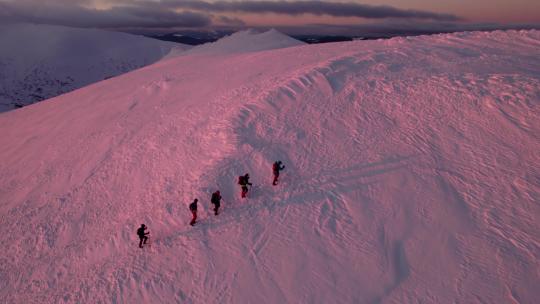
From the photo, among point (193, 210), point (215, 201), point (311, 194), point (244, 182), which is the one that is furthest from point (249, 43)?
point (193, 210)

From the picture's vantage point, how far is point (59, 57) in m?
124

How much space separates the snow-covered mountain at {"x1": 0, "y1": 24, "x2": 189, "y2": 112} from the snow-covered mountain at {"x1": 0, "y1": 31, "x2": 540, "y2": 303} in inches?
4331

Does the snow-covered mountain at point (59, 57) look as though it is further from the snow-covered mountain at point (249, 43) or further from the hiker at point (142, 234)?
the hiker at point (142, 234)

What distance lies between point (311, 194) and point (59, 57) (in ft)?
Result: 497

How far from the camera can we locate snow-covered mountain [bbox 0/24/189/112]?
108231mm

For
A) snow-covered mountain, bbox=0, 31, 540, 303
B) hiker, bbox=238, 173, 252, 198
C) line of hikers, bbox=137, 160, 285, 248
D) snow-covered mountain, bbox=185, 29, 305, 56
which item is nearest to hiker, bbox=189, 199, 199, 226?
line of hikers, bbox=137, 160, 285, 248

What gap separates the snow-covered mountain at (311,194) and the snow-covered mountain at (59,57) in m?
110

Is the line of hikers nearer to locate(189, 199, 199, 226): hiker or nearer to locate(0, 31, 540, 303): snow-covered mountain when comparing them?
locate(189, 199, 199, 226): hiker

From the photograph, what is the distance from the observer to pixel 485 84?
40.3ft

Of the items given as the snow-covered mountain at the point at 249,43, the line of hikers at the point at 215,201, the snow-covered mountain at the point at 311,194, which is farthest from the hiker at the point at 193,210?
the snow-covered mountain at the point at 249,43

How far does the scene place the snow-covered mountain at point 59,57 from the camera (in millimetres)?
108231

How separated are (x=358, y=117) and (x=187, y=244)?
8224 mm

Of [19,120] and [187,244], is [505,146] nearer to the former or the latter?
[187,244]

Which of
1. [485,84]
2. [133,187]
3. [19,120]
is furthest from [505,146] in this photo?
[19,120]
